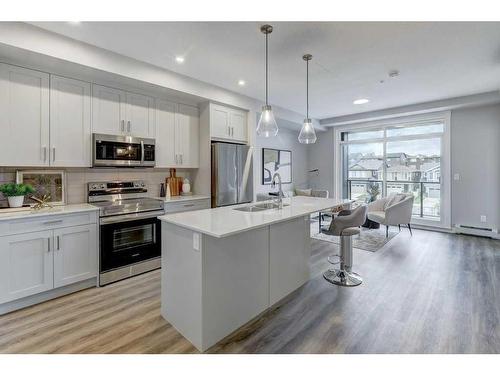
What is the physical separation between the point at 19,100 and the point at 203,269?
255 centimetres

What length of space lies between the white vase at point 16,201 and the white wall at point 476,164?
6882mm

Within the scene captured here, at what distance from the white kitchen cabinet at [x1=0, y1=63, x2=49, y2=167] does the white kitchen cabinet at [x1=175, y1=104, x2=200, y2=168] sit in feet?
5.23

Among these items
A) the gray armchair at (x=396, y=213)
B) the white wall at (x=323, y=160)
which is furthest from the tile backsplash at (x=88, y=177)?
the white wall at (x=323, y=160)

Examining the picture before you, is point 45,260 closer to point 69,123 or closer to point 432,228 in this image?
point 69,123

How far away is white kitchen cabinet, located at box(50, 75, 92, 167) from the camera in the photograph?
2.80 m

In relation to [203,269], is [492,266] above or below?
below

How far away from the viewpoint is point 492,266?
134 inches

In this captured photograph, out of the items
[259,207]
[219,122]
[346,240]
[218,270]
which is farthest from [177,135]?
[346,240]

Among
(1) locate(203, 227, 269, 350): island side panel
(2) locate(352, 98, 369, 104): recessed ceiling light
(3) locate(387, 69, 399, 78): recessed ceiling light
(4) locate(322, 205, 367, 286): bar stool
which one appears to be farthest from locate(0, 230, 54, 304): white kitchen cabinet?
(2) locate(352, 98, 369, 104): recessed ceiling light

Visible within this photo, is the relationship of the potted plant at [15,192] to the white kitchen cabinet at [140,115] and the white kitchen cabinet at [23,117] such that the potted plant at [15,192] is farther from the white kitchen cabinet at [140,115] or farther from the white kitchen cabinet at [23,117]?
the white kitchen cabinet at [140,115]

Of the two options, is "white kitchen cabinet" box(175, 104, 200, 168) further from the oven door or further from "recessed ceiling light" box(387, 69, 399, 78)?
"recessed ceiling light" box(387, 69, 399, 78)

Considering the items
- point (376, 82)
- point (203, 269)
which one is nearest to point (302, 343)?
point (203, 269)

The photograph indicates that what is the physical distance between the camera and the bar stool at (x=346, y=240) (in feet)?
9.17
